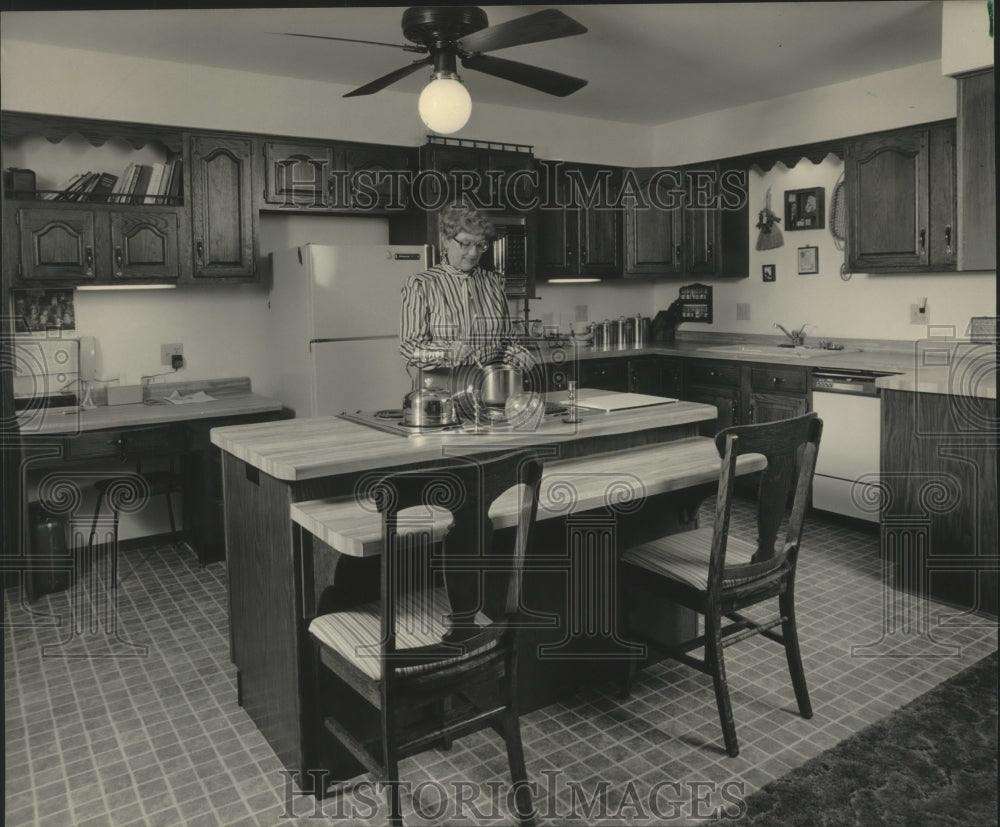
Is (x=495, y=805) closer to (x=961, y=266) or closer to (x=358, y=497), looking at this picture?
(x=358, y=497)

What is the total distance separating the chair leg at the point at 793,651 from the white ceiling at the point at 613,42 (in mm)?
2684

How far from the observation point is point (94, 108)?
13.9ft

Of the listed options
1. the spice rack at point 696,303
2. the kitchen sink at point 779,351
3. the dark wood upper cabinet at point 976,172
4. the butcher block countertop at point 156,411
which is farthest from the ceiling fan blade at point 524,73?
the spice rack at point 696,303

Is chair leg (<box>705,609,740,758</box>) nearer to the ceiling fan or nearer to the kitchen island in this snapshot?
the kitchen island

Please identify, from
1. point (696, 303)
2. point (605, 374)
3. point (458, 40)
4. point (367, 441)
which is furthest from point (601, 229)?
point (367, 441)

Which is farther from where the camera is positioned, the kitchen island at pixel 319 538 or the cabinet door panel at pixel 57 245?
the cabinet door panel at pixel 57 245

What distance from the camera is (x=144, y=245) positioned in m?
4.26

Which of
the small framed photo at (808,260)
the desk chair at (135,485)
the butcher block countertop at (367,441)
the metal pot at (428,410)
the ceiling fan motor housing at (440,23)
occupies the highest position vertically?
the ceiling fan motor housing at (440,23)

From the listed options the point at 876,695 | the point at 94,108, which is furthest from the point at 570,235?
the point at 876,695

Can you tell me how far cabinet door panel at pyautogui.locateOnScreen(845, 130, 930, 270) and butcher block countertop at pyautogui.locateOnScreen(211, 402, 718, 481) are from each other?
2463 millimetres

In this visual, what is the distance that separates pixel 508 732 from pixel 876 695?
1.39m

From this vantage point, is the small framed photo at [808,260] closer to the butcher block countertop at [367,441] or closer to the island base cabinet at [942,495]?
the island base cabinet at [942,495]

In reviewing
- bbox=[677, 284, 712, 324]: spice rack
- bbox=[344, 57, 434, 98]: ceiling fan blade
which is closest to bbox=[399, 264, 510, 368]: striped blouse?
bbox=[344, 57, 434, 98]: ceiling fan blade

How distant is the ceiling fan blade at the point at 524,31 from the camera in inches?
113
